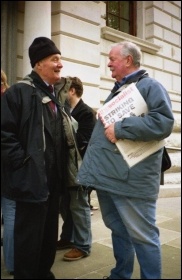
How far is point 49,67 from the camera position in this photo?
1923mm

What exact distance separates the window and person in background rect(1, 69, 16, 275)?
10.5ft

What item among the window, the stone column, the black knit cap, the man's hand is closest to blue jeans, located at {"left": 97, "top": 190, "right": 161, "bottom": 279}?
the man's hand

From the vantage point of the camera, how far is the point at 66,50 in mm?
4641

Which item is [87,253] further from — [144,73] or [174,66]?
[174,66]

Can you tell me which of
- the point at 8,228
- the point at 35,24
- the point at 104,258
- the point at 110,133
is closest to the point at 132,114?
the point at 110,133

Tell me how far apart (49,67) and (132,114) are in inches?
23.5

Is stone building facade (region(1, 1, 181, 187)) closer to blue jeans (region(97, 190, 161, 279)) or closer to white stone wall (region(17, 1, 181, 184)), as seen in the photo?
white stone wall (region(17, 1, 181, 184))

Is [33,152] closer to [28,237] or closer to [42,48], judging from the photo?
[28,237]

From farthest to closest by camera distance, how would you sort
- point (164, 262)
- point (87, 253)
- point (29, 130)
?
point (87, 253), point (164, 262), point (29, 130)

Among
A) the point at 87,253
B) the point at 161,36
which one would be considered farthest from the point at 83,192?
the point at 161,36

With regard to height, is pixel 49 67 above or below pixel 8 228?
above

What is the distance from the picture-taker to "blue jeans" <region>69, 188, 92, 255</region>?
264cm

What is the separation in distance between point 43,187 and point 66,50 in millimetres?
3303

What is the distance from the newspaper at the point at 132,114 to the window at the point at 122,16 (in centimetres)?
312
